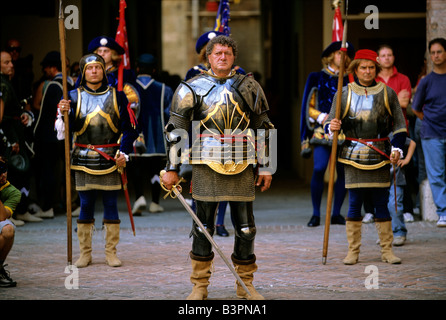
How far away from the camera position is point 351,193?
7.95m

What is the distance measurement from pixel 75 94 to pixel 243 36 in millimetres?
44179

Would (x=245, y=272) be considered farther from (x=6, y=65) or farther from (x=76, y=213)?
(x=76, y=213)

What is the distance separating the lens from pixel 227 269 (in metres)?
7.63

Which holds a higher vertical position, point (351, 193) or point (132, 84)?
point (132, 84)

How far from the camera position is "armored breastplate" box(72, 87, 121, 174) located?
7.75 meters

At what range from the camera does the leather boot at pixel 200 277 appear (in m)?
6.30

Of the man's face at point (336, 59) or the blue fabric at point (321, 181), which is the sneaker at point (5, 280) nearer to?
the blue fabric at point (321, 181)

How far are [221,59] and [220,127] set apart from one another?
1.63ft

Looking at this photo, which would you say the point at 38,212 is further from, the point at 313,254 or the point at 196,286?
the point at 196,286

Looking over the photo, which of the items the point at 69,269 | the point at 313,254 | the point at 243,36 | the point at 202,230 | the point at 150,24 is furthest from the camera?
the point at 243,36

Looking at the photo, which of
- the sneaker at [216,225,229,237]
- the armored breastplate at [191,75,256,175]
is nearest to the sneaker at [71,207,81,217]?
the sneaker at [216,225,229,237]

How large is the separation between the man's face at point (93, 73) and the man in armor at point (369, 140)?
6.89ft
